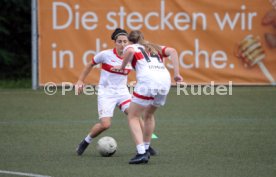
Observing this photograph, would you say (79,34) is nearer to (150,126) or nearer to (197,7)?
(197,7)

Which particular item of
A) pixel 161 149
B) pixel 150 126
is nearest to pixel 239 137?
pixel 161 149

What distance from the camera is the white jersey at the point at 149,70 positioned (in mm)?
8633

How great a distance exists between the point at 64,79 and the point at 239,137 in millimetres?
7604

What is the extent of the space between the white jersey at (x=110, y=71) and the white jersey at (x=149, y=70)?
103 cm

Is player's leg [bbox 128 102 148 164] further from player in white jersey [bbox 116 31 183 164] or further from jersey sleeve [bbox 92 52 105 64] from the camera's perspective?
jersey sleeve [bbox 92 52 105 64]

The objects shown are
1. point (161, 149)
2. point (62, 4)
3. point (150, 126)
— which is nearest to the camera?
point (150, 126)

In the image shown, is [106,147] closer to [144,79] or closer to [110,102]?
[110,102]

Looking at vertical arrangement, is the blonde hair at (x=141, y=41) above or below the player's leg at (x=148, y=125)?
above

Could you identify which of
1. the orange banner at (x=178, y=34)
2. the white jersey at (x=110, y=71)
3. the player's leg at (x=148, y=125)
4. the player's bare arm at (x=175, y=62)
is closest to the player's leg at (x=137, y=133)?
the player's leg at (x=148, y=125)

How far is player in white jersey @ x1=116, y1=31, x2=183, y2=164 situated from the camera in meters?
8.62

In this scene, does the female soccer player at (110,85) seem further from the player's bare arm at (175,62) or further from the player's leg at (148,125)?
the player's bare arm at (175,62)

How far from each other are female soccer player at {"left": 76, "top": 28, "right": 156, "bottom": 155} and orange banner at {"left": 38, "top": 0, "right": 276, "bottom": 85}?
7.87m

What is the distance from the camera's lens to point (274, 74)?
18.1 m

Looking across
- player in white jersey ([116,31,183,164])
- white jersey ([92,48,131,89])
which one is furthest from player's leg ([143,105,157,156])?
white jersey ([92,48,131,89])
